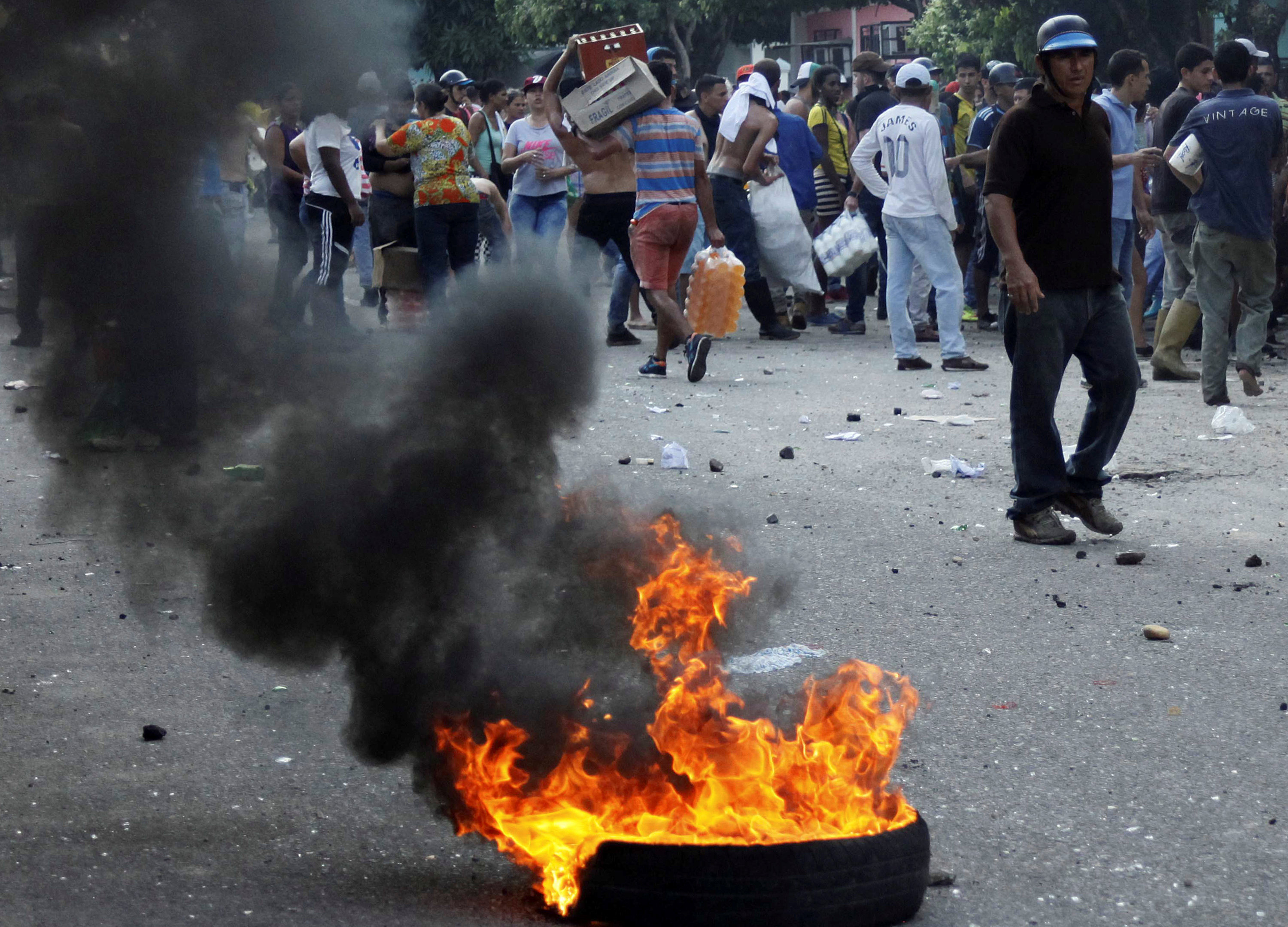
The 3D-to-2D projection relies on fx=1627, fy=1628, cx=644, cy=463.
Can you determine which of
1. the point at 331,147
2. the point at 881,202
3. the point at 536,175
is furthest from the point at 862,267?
the point at 331,147

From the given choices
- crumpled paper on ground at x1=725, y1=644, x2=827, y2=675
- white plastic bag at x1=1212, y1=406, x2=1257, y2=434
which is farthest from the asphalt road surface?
white plastic bag at x1=1212, y1=406, x2=1257, y2=434

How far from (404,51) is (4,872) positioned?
6.80 feet

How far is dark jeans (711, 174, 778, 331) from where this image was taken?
40.0 feet

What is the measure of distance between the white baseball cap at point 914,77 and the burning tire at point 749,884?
8.24 m

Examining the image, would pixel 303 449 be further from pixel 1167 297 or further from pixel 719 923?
pixel 1167 297

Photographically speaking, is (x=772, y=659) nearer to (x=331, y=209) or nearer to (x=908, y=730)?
(x=908, y=730)

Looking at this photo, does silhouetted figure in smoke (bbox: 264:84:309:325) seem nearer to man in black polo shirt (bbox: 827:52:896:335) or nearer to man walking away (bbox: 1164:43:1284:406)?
man walking away (bbox: 1164:43:1284:406)

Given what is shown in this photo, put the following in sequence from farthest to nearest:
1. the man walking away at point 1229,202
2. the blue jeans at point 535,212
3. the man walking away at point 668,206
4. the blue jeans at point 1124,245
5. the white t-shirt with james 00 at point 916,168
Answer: the blue jeans at point 535,212 < the white t-shirt with james 00 at point 916,168 < the man walking away at point 668,206 < the blue jeans at point 1124,245 < the man walking away at point 1229,202

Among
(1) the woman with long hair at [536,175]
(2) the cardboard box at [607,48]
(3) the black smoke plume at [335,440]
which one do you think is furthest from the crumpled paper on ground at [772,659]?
(1) the woman with long hair at [536,175]

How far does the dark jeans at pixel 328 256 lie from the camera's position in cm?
417

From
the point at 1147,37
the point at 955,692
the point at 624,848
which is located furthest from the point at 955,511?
the point at 1147,37

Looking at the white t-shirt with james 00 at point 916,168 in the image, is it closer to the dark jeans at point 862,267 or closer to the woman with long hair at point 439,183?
the dark jeans at point 862,267

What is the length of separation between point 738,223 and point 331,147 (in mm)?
5609

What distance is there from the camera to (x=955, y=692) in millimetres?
4488
